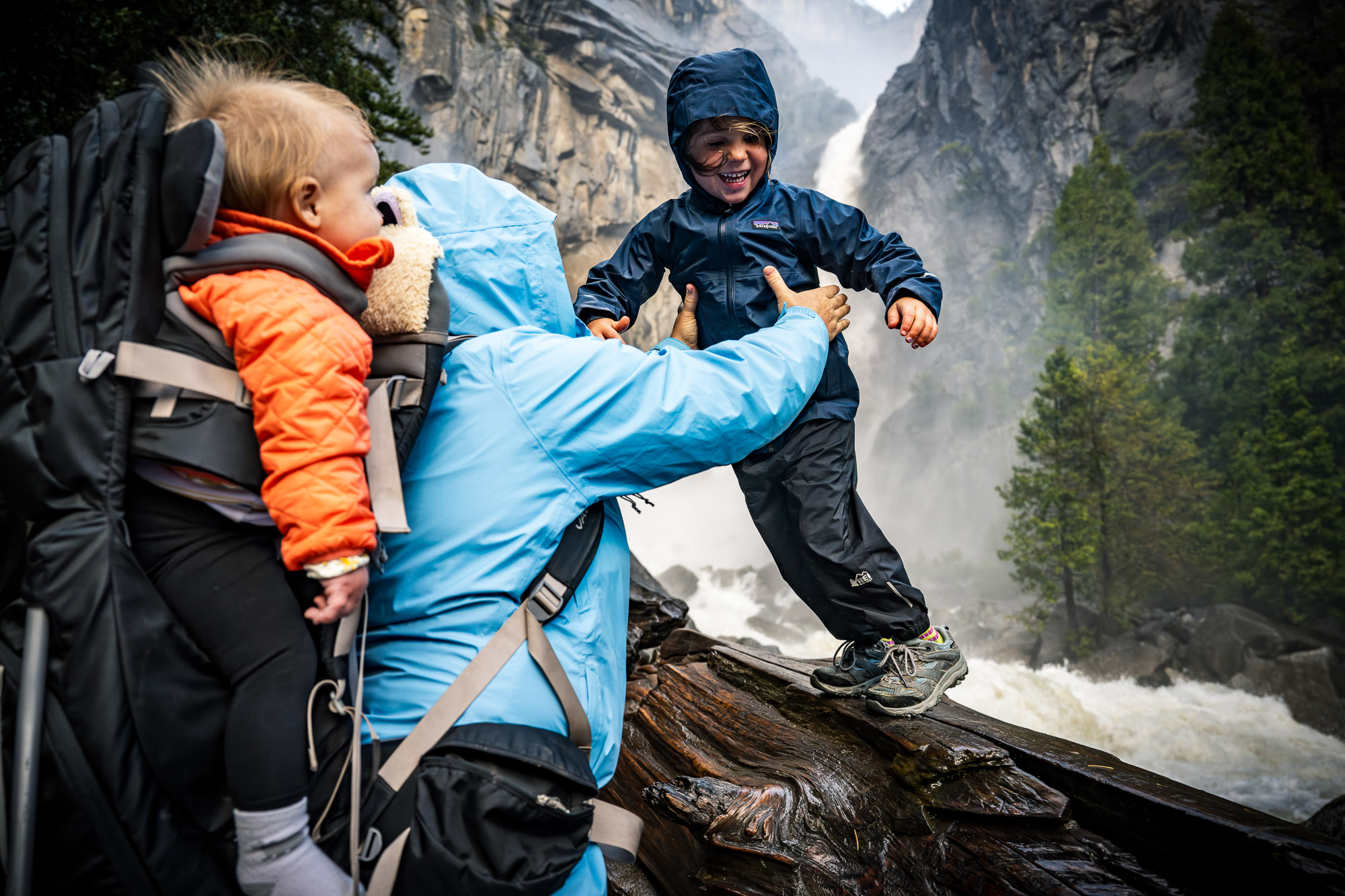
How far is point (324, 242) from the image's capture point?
3.99 feet

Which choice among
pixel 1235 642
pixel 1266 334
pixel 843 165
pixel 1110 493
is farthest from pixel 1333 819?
pixel 843 165

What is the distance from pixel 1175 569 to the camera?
18469mm

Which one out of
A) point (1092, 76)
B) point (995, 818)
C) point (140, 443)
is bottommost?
point (140, 443)

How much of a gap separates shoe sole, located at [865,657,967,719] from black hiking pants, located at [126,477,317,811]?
2020 mm

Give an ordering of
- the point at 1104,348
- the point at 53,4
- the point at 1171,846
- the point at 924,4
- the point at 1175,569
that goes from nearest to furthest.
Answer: the point at 1171,846 < the point at 53,4 < the point at 1175,569 < the point at 1104,348 < the point at 924,4

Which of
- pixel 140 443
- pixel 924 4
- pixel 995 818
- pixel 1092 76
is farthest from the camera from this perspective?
pixel 924 4

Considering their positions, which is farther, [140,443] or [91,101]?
[91,101]

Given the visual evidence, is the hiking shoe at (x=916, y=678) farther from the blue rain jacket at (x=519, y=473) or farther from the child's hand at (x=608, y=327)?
the child's hand at (x=608, y=327)

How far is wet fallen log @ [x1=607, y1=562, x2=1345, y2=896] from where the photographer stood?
73.1 inches

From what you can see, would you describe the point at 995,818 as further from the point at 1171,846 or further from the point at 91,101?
the point at 91,101

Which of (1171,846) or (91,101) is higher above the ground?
(1171,846)

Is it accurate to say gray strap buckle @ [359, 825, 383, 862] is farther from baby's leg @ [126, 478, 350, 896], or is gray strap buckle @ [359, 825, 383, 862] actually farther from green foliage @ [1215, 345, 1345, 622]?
green foliage @ [1215, 345, 1345, 622]

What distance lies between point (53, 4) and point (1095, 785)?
30.0 feet

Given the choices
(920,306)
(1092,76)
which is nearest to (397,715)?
(920,306)
